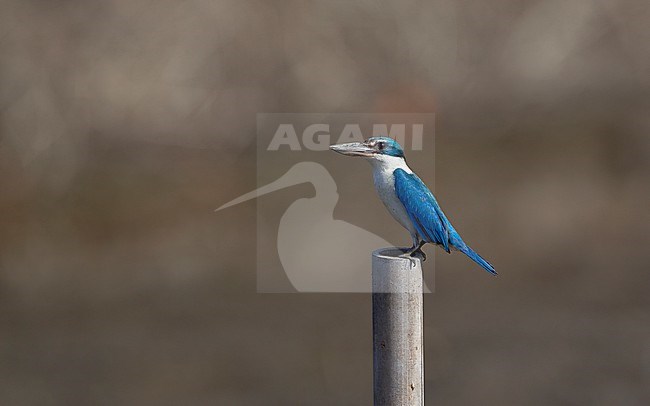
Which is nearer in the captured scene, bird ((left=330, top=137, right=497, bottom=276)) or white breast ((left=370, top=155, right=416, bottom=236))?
bird ((left=330, top=137, right=497, bottom=276))

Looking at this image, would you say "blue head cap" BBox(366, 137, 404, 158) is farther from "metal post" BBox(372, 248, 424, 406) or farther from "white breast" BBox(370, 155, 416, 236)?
"metal post" BBox(372, 248, 424, 406)

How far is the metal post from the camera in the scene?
611 cm

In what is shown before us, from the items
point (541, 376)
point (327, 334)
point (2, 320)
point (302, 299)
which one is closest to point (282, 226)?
point (302, 299)

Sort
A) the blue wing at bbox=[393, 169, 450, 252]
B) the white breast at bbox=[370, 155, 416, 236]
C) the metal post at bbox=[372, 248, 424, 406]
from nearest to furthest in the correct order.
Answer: the metal post at bbox=[372, 248, 424, 406]
the blue wing at bbox=[393, 169, 450, 252]
the white breast at bbox=[370, 155, 416, 236]

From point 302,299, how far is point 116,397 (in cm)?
324

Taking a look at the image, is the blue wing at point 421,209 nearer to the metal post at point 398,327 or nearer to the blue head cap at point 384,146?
the blue head cap at point 384,146

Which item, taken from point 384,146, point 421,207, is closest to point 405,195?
point 421,207

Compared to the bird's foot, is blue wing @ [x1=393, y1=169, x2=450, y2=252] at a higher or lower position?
higher

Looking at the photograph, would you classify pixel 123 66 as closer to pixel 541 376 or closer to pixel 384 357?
pixel 541 376

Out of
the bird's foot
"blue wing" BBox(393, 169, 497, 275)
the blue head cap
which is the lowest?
the bird's foot

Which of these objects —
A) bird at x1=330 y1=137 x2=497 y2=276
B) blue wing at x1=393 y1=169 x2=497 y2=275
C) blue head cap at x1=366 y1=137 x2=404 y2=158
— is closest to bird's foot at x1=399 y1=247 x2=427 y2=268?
bird at x1=330 y1=137 x2=497 y2=276

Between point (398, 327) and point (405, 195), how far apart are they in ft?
2.77

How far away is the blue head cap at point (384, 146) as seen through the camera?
21.1ft

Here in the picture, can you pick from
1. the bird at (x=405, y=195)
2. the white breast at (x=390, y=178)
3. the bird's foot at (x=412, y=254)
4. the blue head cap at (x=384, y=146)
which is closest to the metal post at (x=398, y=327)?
the bird's foot at (x=412, y=254)
